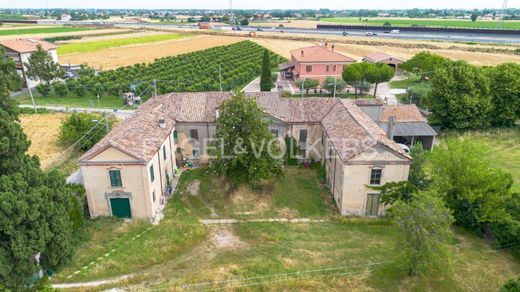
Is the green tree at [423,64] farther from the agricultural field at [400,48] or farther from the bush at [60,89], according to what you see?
the bush at [60,89]

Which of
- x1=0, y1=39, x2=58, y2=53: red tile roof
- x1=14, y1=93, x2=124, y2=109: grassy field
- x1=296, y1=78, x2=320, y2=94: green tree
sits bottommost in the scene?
x1=14, y1=93, x2=124, y2=109: grassy field

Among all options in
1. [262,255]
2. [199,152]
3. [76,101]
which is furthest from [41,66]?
[262,255]

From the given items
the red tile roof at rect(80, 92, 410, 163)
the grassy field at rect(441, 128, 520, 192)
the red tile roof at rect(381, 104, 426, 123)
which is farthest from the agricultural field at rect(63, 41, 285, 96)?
the grassy field at rect(441, 128, 520, 192)

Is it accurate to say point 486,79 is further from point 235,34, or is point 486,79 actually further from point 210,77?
point 235,34

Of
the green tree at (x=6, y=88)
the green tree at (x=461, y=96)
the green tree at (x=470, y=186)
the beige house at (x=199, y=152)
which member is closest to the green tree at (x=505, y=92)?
the green tree at (x=461, y=96)

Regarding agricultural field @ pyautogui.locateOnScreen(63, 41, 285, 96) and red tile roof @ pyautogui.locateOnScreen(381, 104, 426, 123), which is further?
agricultural field @ pyautogui.locateOnScreen(63, 41, 285, 96)

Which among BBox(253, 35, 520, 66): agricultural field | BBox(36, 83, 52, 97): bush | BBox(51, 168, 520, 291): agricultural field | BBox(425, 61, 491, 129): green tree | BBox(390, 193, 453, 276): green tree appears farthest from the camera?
BBox(253, 35, 520, 66): agricultural field

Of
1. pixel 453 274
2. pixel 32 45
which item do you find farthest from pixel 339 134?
pixel 32 45

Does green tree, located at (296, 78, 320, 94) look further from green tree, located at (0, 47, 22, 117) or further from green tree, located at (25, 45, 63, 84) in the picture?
green tree, located at (0, 47, 22, 117)
